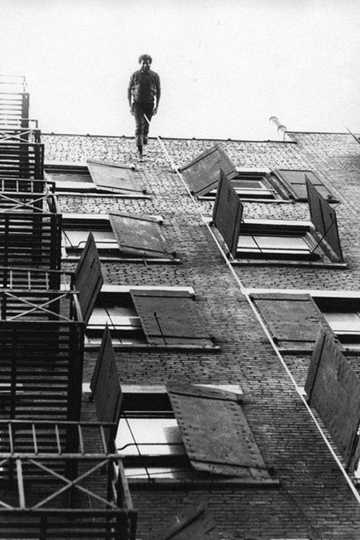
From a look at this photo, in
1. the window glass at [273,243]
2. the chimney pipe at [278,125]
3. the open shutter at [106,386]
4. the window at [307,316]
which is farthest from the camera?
the chimney pipe at [278,125]

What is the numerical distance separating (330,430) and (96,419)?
4.45 metres

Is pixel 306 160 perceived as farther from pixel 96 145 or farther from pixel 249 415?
pixel 249 415

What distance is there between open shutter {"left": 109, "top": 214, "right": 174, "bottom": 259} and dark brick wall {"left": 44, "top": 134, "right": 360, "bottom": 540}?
454 millimetres

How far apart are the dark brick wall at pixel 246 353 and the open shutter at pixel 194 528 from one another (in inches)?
38.0

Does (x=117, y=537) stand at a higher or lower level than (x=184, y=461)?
lower

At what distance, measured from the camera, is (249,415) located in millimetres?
26672

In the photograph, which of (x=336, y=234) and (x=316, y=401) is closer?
(x=316, y=401)

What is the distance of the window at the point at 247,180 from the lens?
128 ft

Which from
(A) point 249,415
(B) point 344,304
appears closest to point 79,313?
(A) point 249,415

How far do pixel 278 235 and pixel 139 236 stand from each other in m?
4.10

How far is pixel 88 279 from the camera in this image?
26.8 meters

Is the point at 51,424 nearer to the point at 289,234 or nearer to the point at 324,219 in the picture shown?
the point at 324,219

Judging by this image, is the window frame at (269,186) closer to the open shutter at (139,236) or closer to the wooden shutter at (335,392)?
the open shutter at (139,236)

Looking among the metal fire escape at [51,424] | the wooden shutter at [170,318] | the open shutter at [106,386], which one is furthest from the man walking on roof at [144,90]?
the open shutter at [106,386]
